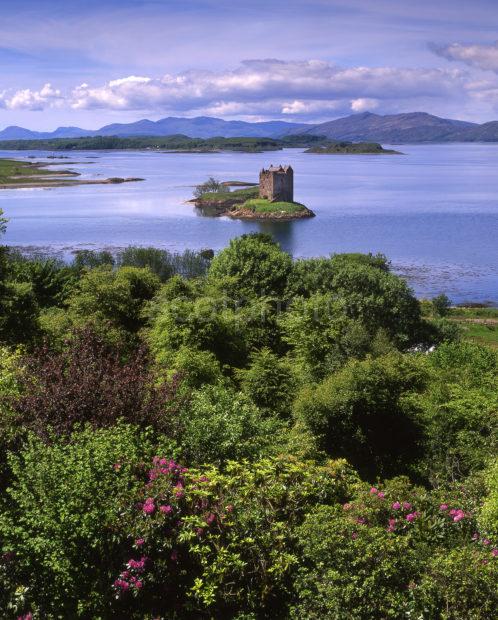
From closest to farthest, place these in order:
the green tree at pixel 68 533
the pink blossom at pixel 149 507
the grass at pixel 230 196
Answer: the green tree at pixel 68 533, the pink blossom at pixel 149 507, the grass at pixel 230 196

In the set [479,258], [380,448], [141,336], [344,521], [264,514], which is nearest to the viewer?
[344,521]

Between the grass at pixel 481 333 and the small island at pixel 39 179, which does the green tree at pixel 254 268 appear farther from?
the small island at pixel 39 179

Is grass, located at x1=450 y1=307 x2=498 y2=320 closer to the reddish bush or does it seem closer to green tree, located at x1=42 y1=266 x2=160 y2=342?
green tree, located at x1=42 y1=266 x2=160 y2=342

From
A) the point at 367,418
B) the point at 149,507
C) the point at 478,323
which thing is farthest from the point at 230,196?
the point at 149,507

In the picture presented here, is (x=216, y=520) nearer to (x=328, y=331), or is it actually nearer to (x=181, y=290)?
(x=328, y=331)

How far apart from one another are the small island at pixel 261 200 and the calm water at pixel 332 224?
3323mm

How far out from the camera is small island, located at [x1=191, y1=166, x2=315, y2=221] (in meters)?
97.7

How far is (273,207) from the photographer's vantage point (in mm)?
99375

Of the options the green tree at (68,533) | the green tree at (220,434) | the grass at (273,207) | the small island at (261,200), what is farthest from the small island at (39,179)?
the green tree at (68,533)

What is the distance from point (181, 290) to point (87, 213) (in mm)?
78255

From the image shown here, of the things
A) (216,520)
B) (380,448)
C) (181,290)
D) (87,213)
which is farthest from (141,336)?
(87,213)

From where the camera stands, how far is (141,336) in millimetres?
19219

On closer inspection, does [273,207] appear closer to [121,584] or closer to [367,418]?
[367,418]

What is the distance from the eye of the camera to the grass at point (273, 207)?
9768 centimetres
